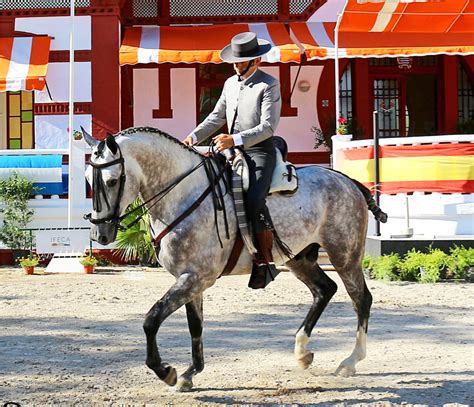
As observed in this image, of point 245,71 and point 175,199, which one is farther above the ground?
point 245,71

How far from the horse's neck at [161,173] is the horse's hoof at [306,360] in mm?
1578

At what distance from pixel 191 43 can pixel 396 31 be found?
4211mm

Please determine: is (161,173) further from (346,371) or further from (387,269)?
(387,269)

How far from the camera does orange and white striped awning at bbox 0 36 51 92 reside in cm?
1603

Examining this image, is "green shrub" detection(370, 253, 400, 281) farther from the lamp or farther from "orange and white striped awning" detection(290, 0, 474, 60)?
the lamp

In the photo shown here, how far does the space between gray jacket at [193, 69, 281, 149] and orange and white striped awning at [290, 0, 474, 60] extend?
9978 mm

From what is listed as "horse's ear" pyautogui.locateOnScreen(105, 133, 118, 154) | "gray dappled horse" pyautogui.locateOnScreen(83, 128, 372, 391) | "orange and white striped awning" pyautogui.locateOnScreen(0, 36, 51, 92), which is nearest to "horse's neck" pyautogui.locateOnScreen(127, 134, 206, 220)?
"gray dappled horse" pyautogui.locateOnScreen(83, 128, 372, 391)

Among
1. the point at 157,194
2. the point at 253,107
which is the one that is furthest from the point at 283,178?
the point at 157,194

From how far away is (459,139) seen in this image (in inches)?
566

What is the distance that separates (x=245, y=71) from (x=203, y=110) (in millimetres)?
12755

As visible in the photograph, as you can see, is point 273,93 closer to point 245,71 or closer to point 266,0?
point 245,71

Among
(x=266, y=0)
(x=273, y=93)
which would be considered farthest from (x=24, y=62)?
(x=273, y=93)

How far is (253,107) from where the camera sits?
20.7 ft

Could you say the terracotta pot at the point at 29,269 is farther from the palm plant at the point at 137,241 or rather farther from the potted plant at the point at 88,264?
the palm plant at the point at 137,241
